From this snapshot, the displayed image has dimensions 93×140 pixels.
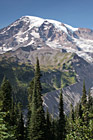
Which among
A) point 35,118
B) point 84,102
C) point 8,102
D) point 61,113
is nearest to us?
point 35,118

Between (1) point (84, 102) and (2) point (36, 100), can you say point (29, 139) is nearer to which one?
(2) point (36, 100)

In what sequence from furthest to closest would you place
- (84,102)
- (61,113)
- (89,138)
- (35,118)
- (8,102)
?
(84,102) → (61,113) → (8,102) → (35,118) → (89,138)

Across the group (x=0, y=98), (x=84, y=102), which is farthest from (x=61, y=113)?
(x=0, y=98)

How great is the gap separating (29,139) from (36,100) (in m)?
10.4

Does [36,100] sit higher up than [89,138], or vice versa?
[36,100]

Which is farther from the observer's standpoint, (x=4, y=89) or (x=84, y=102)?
(x=84, y=102)

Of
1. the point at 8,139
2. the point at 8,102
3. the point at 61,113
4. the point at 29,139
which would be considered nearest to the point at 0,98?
the point at 8,102

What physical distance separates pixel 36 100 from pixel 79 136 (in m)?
31.2

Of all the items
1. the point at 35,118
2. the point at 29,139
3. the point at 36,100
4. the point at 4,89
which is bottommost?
the point at 29,139

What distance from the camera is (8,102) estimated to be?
45.3 metres

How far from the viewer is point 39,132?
140ft

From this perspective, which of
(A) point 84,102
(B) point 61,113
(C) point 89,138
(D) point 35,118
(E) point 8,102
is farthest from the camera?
(A) point 84,102

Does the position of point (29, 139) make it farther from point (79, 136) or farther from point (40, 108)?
point (79, 136)

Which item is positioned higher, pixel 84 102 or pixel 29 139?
pixel 84 102
